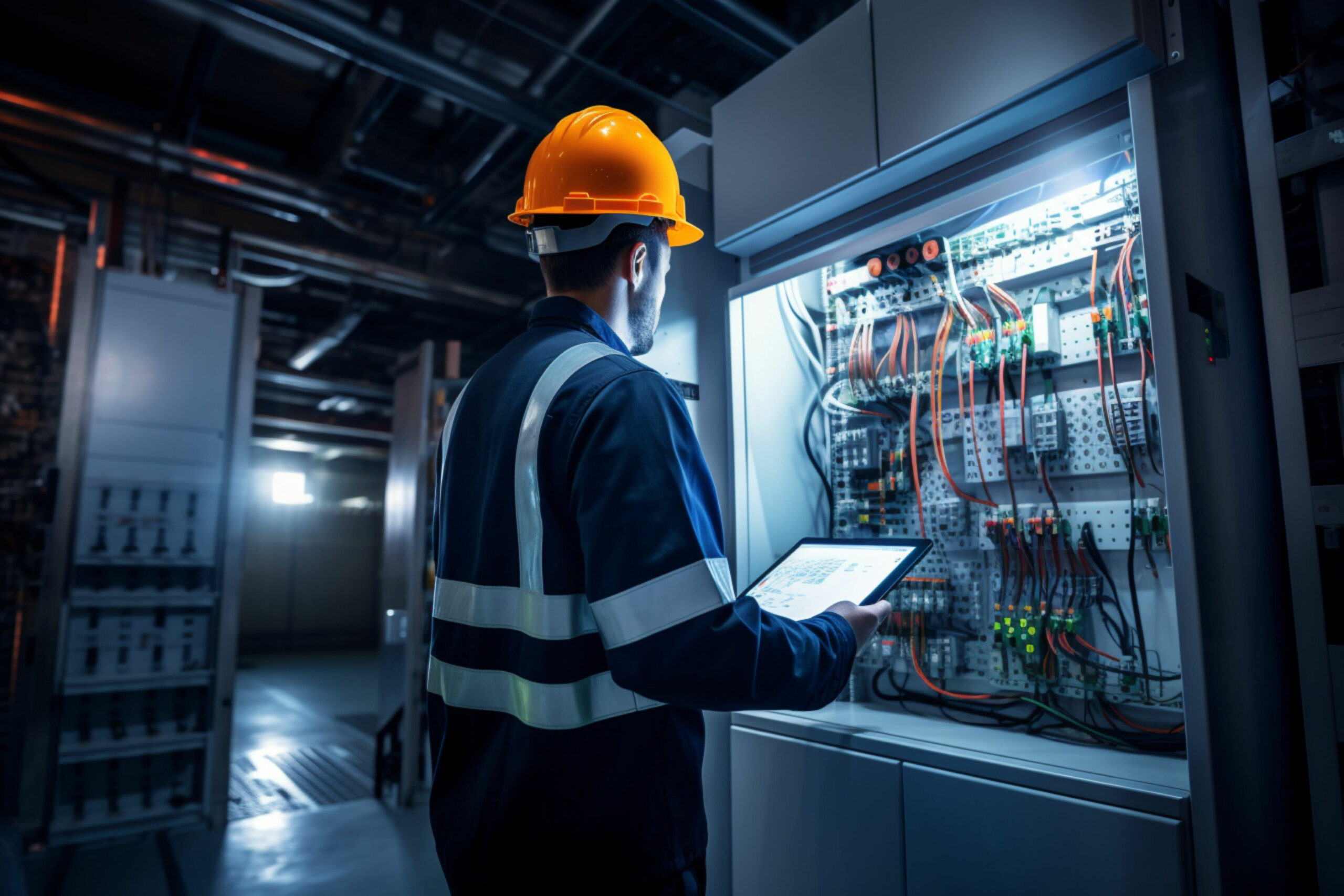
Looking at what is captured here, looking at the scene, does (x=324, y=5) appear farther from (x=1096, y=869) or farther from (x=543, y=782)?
(x=1096, y=869)

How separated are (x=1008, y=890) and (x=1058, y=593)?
762 mm

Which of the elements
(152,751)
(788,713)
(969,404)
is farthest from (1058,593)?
(152,751)

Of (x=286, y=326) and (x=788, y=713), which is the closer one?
(x=788, y=713)

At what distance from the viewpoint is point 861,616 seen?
1.12 metres

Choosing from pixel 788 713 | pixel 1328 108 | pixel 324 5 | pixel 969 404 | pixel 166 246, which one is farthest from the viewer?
pixel 166 246

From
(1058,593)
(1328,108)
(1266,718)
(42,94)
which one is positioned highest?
(42,94)

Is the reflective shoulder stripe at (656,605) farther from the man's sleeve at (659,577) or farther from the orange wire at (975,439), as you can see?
the orange wire at (975,439)

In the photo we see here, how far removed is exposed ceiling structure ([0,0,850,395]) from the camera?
3262 mm

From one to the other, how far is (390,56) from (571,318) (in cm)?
253

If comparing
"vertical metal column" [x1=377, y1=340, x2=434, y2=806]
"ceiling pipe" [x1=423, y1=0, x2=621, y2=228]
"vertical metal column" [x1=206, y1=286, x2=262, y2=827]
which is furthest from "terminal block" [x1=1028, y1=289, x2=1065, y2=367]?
"vertical metal column" [x1=206, y1=286, x2=262, y2=827]

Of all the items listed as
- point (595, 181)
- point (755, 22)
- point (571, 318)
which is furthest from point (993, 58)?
point (755, 22)

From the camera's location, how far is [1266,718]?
131 cm

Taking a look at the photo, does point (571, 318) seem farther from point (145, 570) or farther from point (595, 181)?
point (145, 570)

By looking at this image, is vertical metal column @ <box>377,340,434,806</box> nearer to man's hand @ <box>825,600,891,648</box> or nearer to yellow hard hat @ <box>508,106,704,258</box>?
yellow hard hat @ <box>508,106,704,258</box>
